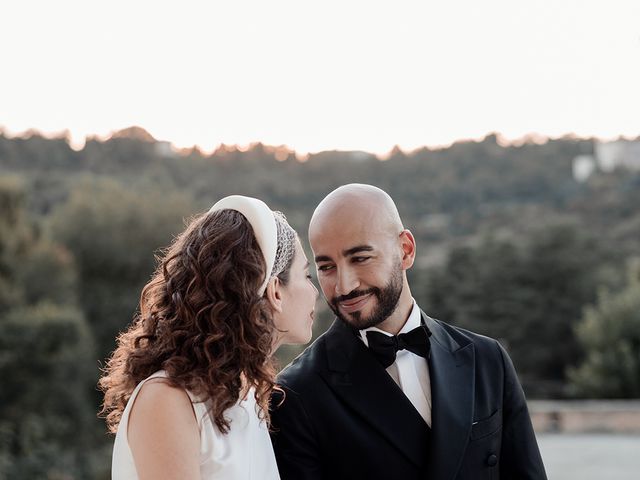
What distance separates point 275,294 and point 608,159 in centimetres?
4132

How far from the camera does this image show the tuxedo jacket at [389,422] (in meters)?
2.44

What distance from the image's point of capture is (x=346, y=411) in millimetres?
2514

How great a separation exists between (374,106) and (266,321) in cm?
2102

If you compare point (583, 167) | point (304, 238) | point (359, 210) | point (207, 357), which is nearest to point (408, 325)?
point (359, 210)

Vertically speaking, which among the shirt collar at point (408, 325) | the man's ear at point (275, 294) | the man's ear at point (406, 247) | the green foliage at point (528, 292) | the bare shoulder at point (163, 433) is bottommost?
the green foliage at point (528, 292)

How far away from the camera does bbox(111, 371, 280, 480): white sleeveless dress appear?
2.11 meters

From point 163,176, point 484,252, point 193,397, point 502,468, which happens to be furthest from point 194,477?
point 163,176

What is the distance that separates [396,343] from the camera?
8.29 ft

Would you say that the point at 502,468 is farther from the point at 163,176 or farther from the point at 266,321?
the point at 163,176

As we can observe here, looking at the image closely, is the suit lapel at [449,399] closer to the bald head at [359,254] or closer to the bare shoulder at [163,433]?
the bald head at [359,254]

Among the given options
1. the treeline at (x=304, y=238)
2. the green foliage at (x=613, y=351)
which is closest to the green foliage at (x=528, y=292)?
the treeline at (x=304, y=238)

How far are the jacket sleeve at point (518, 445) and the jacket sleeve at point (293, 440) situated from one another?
54 cm

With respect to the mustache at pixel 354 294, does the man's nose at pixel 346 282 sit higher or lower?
higher

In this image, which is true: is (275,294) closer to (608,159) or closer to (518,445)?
(518,445)
